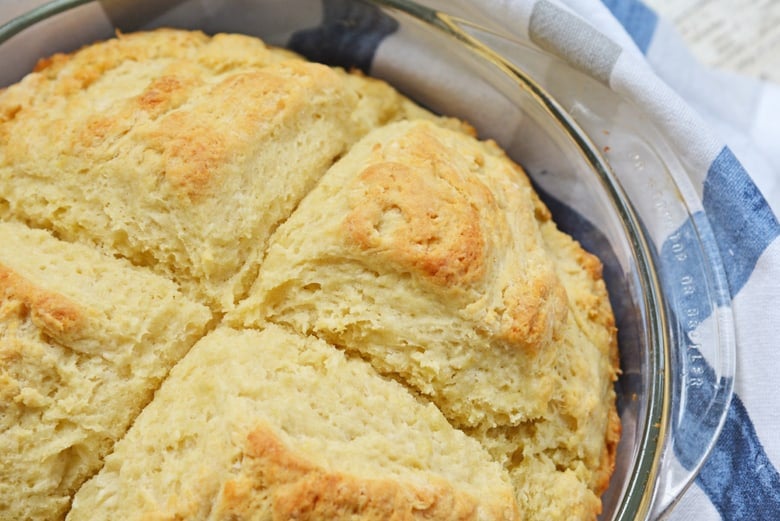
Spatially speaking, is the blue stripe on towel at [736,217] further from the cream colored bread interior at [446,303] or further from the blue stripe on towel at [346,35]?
the blue stripe on towel at [346,35]

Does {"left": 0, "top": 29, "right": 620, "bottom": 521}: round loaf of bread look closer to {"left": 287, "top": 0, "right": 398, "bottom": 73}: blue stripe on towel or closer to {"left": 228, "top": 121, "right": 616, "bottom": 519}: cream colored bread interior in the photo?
{"left": 228, "top": 121, "right": 616, "bottom": 519}: cream colored bread interior

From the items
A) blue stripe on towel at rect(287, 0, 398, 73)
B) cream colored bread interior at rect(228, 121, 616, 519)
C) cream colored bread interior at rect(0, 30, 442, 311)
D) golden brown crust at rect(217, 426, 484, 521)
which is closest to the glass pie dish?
blue stripe on towel at rect(287, 0, 398, 73)

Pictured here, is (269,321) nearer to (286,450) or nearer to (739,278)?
(286,450)

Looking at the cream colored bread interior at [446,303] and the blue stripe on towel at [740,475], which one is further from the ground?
the cream colored bread interior at [446,303]

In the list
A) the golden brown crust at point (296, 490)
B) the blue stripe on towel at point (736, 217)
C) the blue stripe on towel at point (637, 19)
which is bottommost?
the golden brown crust at point (296, 490)

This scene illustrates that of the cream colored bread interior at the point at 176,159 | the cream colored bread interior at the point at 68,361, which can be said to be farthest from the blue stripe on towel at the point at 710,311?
the cream colored bread interior at the point at 68,361

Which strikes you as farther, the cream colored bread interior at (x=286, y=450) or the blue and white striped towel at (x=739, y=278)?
the blue and white striped towel at (x=739, y=278)

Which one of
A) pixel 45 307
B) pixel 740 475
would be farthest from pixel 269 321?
pixel 740 475
